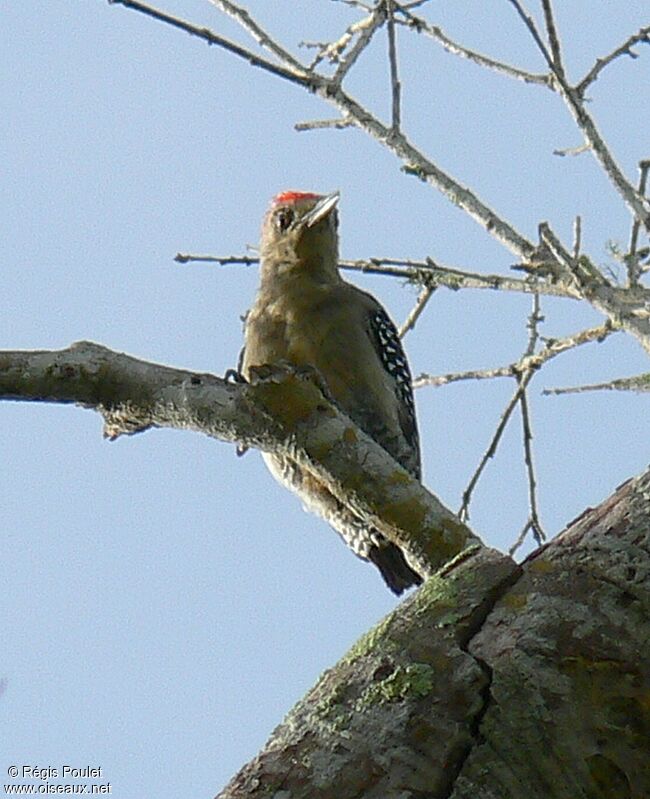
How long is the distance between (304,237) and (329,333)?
61 centimetres

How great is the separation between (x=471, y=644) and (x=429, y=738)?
0.17 metres

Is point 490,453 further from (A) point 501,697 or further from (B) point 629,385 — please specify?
(A) point 501,697

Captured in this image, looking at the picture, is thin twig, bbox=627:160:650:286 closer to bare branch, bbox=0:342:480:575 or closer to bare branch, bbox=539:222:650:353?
bare branch, bbox=539:222:650:353

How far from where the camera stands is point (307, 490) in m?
4.79

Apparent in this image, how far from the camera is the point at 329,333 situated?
5.47m

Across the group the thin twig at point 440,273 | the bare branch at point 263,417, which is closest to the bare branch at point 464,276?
the thin twig at point 440,273

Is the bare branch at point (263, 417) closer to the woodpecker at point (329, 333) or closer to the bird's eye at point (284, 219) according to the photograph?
the woodpecker at point (329, 333)

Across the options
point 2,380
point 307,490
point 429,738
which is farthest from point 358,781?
point 307,490

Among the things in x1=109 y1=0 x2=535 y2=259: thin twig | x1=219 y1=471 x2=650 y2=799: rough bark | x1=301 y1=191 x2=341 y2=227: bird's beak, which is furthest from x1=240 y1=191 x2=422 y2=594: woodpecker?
x1=219 y1=471 x2=650 y2=799: rough bark

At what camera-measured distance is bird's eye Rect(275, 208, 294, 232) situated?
5965 mm

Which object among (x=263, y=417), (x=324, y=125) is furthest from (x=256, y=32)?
(x=263, y=417)

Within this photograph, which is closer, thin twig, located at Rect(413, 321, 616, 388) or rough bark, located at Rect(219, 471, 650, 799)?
rough bark, located at Rect(219, 471, 650, 799)

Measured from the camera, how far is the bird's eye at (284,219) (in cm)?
596

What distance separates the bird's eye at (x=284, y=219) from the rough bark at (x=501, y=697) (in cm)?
442
